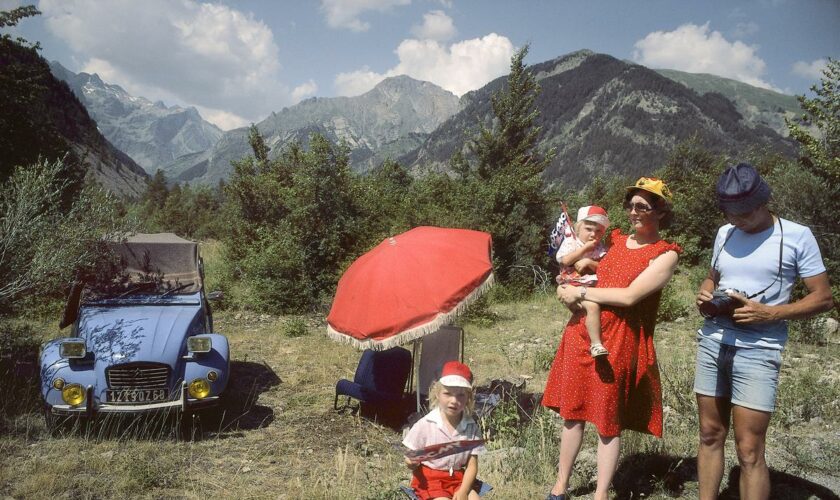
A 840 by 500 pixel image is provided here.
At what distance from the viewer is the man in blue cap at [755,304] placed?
237 cm

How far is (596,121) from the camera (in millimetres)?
146250

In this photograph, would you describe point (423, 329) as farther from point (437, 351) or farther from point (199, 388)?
point (199, 388)

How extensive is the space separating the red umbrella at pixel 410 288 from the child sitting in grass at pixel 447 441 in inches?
44.5

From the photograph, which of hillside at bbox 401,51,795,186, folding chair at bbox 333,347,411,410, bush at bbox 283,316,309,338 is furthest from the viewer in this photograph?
hillside at bbox 401,51,795,186

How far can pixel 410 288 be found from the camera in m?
4.16

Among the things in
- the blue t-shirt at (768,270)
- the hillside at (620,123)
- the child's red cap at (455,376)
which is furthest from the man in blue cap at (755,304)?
the hillside at (620,123)

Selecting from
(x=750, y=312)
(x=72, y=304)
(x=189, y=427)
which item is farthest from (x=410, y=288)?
(x=72, y=304)

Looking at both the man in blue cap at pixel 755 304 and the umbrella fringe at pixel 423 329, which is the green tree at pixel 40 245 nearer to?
the umbrella fringe at pixel 423 329

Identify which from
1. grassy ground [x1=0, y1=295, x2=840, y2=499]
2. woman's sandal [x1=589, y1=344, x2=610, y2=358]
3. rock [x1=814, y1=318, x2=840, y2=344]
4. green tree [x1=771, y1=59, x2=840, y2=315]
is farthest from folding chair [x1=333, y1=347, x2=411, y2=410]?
green tree [x1=771, y1=59, x2=840, y2=315]

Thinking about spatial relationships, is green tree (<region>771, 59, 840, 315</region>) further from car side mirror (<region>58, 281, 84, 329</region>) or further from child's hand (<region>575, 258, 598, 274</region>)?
car side mirror (<region>58, 281, 84, 329</region>)

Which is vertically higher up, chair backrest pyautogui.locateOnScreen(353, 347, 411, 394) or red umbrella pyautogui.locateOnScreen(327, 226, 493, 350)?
red umbrella pyautogui.locateOnScreen(327, 226, 493, 350)

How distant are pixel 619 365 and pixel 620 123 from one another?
6025 inches

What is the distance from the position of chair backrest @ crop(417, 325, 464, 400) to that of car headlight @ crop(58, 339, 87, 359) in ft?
11.3

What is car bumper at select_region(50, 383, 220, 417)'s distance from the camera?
447cm
